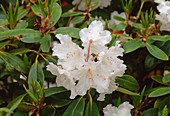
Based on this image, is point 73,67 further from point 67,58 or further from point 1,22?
point 1,22

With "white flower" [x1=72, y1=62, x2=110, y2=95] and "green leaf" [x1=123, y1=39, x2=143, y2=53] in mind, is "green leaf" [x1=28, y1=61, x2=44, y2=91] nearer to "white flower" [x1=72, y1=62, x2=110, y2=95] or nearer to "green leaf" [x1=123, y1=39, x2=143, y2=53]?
"white flower" [x1=72, y1=62, x2=110, y2=95]

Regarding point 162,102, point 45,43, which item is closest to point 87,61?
point 45,43

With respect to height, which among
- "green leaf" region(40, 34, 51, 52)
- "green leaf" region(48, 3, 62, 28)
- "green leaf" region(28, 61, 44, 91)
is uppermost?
→ "green leaf" region(48, 3, 62, 28)

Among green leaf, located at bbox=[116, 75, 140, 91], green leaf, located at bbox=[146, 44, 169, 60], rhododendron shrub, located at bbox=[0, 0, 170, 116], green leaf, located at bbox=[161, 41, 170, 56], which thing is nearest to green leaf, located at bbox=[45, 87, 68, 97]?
rhododendron shrub, located at bbox=[0, 0, 170, 116]

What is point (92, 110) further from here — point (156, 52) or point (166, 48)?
point (166, 48)

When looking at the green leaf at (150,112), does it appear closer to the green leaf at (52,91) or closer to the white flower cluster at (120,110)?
the white flower cluster at (120,110)

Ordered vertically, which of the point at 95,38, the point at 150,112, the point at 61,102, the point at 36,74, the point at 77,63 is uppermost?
the point at 95,38

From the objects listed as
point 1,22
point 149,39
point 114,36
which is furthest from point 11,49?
point 149,39
